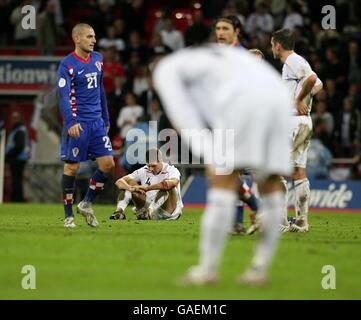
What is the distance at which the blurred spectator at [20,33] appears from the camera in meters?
28.2

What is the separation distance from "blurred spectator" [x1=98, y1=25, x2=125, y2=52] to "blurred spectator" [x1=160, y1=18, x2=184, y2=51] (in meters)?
1.33

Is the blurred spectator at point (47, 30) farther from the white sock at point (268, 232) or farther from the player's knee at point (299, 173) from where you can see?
the white sock at point (268, 232)

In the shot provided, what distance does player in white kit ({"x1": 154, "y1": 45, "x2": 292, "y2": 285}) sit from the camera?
7.89 meters

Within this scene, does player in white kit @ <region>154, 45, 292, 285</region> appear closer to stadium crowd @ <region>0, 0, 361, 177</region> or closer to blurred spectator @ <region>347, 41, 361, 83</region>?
stadium crowd @ <region>0, 0, 361, 177</region>

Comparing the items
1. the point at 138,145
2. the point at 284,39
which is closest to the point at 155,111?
the point at 138,145

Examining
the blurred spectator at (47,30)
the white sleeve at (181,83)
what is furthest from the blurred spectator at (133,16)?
the white sleeve at (181,83)

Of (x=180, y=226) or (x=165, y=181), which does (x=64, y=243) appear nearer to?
(x=180, y=226)

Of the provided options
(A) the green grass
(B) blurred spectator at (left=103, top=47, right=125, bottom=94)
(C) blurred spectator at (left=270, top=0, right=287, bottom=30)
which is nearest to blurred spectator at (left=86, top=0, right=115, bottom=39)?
(B) blurred spectator at (left=103, top=47, right=125, bottom=94)

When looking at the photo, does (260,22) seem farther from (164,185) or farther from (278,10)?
(164,185)

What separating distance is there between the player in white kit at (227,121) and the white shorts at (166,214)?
342 inches

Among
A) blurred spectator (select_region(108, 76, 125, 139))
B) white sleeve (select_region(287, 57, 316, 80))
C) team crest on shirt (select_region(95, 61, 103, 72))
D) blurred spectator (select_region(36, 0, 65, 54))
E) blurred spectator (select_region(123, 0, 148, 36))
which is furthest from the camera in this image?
blurred spectator (select_region(123, 0, 148, 36))

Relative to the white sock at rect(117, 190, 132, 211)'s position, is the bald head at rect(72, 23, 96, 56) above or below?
above

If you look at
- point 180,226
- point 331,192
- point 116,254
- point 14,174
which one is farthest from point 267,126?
point 14,174

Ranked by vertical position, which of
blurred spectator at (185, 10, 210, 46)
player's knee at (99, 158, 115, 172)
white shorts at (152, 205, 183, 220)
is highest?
blurred spectator at (185, 10, 210, 46)
